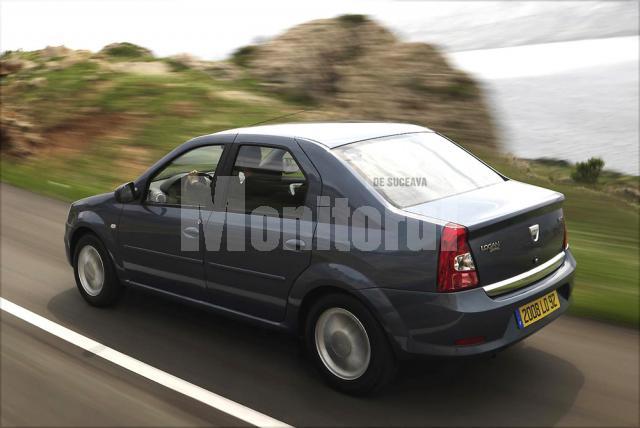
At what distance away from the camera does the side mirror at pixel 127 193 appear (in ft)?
18.9

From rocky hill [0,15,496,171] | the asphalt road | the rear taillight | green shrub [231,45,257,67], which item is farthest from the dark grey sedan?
green shrub [231,45,257,67]

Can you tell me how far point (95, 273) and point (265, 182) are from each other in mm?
2217

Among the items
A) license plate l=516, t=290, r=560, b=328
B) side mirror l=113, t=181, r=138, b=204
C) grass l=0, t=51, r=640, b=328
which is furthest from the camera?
grass l=0, t=51, r=640, b=328

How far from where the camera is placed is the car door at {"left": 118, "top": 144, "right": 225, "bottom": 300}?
5.25 meters

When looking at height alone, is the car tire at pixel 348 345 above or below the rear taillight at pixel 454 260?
below

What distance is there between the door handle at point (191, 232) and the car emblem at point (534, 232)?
2.31 metres

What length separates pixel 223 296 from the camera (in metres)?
5.08

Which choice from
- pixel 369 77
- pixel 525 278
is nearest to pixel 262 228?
pixel 525 278

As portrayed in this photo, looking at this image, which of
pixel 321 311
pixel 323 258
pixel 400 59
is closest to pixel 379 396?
pixel 321 311

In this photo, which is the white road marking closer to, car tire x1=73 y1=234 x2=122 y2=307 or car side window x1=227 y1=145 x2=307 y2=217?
car tire x1=73 y1=234 x2=122 y2=307

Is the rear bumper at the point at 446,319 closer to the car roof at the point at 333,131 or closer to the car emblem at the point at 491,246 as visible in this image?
the car emblem at the point at 491,246

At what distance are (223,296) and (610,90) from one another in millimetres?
24077

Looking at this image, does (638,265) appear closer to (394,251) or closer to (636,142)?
(394,251)

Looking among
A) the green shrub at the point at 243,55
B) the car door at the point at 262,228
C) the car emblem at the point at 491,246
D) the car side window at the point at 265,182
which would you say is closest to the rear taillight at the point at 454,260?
the car emblem at the point at 491,246
